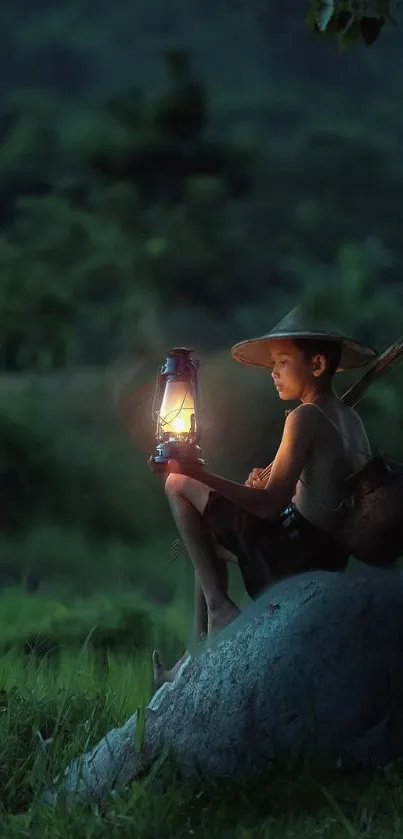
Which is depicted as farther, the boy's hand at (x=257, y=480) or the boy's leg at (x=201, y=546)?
the boy's hand at (x=257, y=480)

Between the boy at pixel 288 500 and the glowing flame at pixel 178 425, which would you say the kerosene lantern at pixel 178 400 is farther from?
the boy at pixel 288 500

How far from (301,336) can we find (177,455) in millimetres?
531

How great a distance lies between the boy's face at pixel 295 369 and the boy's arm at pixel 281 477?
0.38 feet

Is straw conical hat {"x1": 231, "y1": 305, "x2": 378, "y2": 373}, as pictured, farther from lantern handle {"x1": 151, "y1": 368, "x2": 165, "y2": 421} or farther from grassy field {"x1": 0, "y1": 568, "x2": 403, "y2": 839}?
grassy field {"x1": 0, "y1": 568, "x2": 403, "y2": 839}

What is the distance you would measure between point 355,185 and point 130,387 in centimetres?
318

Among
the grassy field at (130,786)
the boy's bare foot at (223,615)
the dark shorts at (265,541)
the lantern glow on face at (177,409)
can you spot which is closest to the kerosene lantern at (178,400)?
the lantern glow on face at (177,409)

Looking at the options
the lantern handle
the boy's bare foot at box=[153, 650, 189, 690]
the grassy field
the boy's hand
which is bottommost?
the grassy field

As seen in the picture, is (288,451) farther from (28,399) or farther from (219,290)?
(219,290)

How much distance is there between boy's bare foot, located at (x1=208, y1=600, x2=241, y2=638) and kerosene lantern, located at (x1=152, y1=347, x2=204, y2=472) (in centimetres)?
49

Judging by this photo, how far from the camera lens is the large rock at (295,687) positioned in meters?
3.60

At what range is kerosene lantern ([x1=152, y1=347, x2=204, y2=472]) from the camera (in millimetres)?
3848

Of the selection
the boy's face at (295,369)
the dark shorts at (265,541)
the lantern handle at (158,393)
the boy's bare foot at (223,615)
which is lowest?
the boy's bare foot at (223,615)

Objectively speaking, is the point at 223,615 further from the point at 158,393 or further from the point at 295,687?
the point at 158,393

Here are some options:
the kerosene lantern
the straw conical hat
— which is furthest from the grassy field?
the straw conical hat
